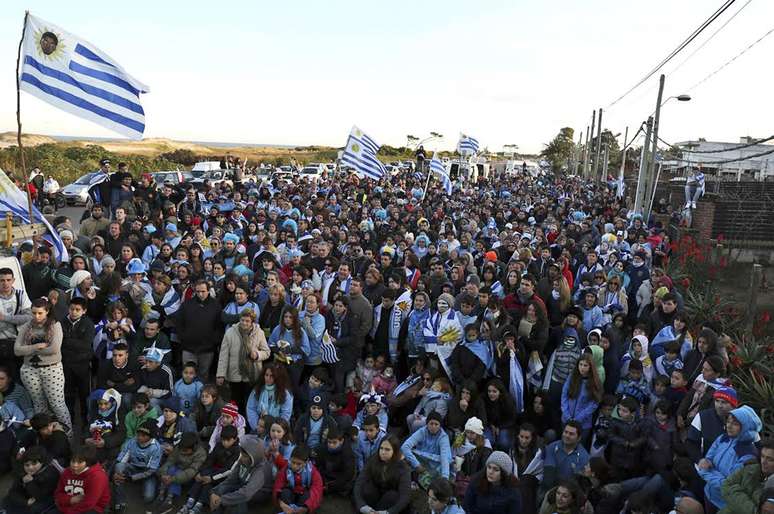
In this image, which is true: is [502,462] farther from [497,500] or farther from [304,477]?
[304,477]

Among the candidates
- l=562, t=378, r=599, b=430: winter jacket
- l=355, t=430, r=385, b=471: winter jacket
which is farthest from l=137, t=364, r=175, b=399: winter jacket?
l=562, t=378, r=599, b=430: winter jacket

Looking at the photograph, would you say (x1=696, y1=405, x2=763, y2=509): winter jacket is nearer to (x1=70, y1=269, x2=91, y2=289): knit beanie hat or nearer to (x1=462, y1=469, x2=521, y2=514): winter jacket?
(x1=462, y1=469, x2=521, y2=514): winter jacket

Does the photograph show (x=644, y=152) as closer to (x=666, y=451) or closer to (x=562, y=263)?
(x=562, y=263)

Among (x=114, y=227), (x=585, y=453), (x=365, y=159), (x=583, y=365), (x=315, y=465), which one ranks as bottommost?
(x=315, y=465)

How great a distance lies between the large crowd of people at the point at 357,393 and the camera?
5336mm

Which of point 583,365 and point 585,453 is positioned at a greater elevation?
point 583,365

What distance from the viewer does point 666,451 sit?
5.45 metres

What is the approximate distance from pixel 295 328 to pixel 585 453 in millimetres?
3322

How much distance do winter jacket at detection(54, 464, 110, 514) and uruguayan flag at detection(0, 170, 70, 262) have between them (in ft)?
12.5

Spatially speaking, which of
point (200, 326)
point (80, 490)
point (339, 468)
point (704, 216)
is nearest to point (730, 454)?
point (339, 468)

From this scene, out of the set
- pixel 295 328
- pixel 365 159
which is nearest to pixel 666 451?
pixel 295 328

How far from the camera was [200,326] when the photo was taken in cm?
720

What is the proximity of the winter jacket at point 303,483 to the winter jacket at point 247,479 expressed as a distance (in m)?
0.18

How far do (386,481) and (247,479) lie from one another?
127cm
